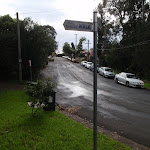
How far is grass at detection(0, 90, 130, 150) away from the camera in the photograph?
393 cm

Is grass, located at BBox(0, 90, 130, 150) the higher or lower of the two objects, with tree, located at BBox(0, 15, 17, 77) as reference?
lower

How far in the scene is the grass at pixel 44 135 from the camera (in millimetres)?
3928

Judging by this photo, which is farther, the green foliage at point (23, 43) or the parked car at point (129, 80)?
the green foliage at point (23, 43)

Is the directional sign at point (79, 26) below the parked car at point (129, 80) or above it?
above

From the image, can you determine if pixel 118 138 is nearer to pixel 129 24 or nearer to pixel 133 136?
pixel 133 136

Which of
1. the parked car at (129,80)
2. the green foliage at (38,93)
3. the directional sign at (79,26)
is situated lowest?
the parked car at (129,80)

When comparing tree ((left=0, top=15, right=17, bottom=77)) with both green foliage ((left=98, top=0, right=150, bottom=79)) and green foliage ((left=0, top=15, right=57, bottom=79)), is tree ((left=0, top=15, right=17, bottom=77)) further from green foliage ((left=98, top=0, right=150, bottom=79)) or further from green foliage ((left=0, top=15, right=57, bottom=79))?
green foliage ((left=98, top=0, right=150, bottom=79))

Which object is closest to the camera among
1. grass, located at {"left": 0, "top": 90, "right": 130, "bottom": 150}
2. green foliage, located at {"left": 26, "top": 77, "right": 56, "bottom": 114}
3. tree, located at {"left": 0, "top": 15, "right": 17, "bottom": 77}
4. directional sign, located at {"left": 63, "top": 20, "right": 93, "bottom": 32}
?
directional sign, located at {"left": 63, "top": 20, "right": 93, "bottom": 32}

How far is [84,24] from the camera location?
111 inches

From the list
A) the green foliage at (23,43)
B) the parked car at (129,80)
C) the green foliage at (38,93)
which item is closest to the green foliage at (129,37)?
the parked car at (129,80)

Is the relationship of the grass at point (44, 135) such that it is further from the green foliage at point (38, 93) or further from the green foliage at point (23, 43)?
the green foliage at point (23, 43)

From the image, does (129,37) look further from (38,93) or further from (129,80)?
(38,93)

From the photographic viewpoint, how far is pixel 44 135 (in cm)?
450

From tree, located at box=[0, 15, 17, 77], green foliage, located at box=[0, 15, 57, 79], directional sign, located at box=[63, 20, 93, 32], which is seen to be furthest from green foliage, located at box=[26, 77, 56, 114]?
green foliage, located at box=[0, 15, 57, 79]
